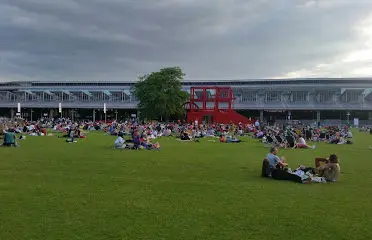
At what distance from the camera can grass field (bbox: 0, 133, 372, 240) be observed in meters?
6.94

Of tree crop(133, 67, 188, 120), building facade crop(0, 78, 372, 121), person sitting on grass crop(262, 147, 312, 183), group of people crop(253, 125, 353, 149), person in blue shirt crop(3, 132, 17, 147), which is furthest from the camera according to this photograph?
building facade crop(0, 78, 372, 121)

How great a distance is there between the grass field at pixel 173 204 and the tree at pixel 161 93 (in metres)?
57.4

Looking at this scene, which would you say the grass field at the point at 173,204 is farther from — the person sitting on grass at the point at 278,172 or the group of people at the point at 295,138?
the group of people at the point at 295,138

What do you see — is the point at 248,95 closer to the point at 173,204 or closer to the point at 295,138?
the point at 295,138

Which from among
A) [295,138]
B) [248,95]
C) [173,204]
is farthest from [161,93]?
[173,204]

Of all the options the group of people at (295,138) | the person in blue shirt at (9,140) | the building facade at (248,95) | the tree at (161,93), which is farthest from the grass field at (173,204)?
the building facade at (248,95)

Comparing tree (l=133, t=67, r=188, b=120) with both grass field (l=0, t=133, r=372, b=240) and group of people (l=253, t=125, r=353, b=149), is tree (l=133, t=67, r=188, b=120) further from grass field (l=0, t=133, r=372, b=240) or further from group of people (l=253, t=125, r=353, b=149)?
grass field (l=0, t=133, r=372, b=240)

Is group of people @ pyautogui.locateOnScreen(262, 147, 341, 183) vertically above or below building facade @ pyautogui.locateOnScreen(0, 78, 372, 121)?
below

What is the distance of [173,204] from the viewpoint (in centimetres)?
884

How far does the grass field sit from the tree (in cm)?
5745

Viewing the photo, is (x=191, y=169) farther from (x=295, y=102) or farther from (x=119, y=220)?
(x=295, y=102)

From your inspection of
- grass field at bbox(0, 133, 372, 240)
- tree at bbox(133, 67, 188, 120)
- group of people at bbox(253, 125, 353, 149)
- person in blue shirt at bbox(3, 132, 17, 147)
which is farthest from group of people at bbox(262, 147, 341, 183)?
tree at bbox(133, 67, 188, 120)

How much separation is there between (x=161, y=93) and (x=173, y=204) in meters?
→ 63.6

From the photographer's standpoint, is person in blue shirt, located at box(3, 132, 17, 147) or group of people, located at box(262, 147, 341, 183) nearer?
group of people, located at box(262, 147, 341, 183)
